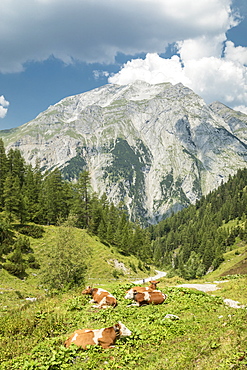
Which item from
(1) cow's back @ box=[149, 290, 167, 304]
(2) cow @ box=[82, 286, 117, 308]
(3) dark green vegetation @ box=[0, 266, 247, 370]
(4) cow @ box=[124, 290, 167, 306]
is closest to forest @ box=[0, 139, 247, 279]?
(2) cow @ box=[82, 286, 117, 308]

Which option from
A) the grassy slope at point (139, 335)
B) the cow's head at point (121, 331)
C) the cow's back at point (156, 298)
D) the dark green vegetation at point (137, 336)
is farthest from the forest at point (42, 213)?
the cow's head at point (121, 331)

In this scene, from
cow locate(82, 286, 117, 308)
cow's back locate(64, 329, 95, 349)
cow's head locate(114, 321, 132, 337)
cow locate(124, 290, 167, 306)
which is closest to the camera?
cow's back locate(64, 329, 95, 349)

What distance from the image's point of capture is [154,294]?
1650cm

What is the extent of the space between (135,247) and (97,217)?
2471 centimetres

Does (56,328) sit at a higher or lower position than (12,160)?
lower

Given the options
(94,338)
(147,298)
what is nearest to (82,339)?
(94,338)

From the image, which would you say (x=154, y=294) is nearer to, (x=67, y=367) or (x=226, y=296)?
(x=226, y=296)

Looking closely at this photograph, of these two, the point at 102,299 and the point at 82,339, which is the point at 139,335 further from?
the point at 102,299

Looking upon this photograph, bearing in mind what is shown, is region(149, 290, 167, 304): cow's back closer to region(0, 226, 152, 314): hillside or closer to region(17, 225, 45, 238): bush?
region(0, 226, 152, 314): hillside

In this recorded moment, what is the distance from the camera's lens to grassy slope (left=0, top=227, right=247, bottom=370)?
8.49 m

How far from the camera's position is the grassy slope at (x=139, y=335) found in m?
8.49

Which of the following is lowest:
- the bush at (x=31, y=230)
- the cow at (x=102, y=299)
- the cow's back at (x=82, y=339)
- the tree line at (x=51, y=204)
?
the cow at (x=102, y=299)

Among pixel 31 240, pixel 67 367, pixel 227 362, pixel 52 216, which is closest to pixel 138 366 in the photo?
pixel 67 367

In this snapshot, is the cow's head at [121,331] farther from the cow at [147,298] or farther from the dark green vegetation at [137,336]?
the cow at [147,298]
